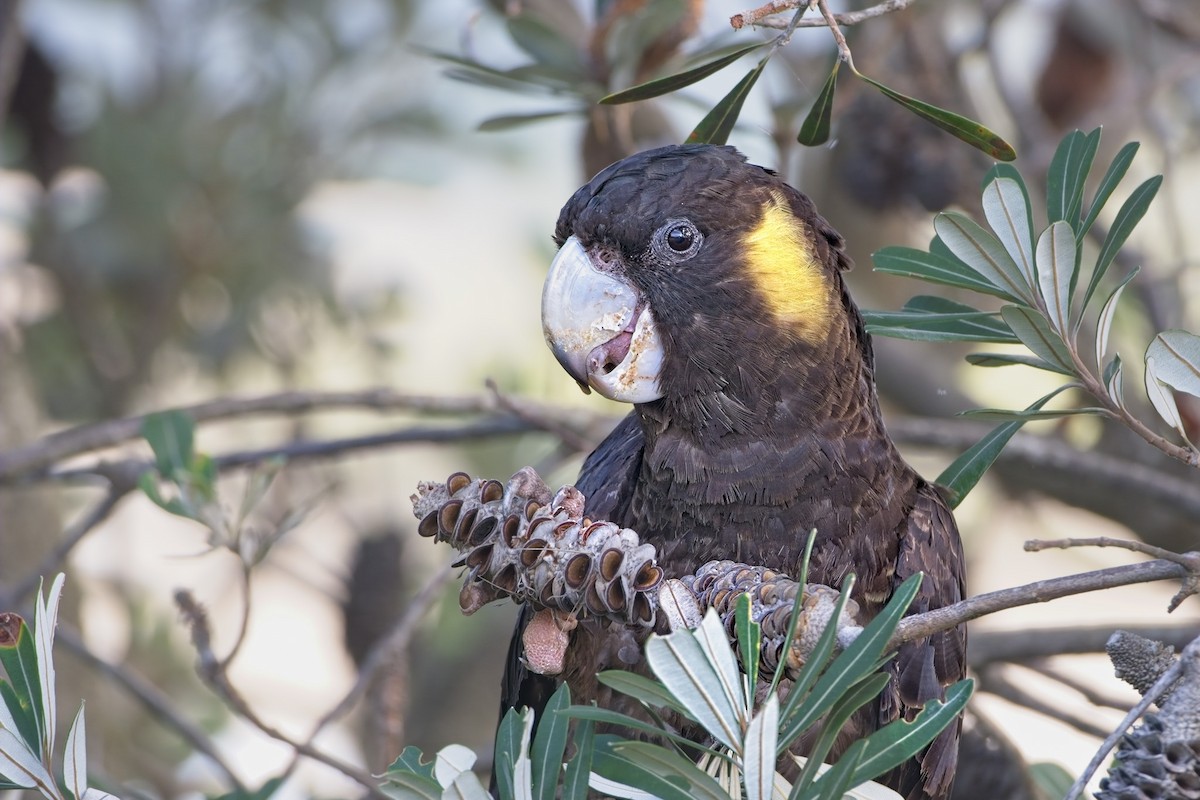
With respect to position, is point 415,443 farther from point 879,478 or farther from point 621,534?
point 621,534

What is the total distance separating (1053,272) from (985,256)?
0.07 meters

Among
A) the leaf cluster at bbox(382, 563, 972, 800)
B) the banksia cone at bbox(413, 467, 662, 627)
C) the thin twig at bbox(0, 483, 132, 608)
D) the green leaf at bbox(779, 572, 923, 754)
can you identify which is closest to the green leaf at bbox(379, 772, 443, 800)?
the leaf cluster at bbox(382, 563, 972, 800)

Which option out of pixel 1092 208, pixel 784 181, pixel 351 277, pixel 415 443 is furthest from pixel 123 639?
pixel 1092 208

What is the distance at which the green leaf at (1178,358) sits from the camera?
1.23m

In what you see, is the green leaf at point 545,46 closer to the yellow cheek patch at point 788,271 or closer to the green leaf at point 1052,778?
the yellow cheek patch at point 788,271

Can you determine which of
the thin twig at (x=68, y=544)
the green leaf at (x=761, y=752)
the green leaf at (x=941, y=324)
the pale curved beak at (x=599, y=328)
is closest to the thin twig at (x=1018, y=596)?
the green leaf at (x=761, y=752)

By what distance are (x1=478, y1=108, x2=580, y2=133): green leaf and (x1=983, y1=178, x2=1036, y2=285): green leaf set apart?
947mm

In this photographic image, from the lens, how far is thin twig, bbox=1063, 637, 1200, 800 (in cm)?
99

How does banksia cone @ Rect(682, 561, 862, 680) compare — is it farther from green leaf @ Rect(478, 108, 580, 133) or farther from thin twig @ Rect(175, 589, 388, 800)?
green leaf @ Rect(478, 108, 580, 133)

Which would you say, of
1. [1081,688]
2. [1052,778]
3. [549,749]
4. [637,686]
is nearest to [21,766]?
[549,749]

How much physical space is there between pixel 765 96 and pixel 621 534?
1322 mm

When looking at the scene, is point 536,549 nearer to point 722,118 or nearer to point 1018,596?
point 1018,596

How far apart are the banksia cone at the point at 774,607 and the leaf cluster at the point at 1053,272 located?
31 centimetres

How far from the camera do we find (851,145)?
9.03ft
